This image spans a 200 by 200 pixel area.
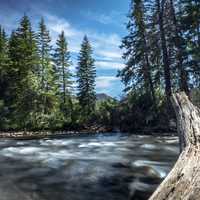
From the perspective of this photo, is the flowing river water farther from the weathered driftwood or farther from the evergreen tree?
the evergreen tree

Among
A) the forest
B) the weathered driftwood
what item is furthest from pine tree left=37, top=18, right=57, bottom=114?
the weathered driftwood

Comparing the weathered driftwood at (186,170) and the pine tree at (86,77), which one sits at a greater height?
the pine tree at (86,77)

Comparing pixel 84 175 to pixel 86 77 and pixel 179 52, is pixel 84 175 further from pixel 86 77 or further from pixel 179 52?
pixel 86 77

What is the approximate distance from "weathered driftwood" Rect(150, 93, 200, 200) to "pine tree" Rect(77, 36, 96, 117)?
36953 mm

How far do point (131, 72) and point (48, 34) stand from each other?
18.2 meters

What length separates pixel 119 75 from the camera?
3356cm

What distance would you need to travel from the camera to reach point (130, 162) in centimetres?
1045

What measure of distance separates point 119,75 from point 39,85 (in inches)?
412

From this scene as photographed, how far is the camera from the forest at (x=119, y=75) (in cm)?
2494

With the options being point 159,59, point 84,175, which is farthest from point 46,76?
point 84,175

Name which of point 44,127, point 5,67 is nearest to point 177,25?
point 44,127

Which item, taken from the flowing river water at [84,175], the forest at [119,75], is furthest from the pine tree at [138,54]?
the flowing river water at [84,175]

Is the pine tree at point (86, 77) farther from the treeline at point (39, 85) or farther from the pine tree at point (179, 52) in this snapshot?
the pine tree at point (179, 52)

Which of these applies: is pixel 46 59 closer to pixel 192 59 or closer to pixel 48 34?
pixel 48 34
